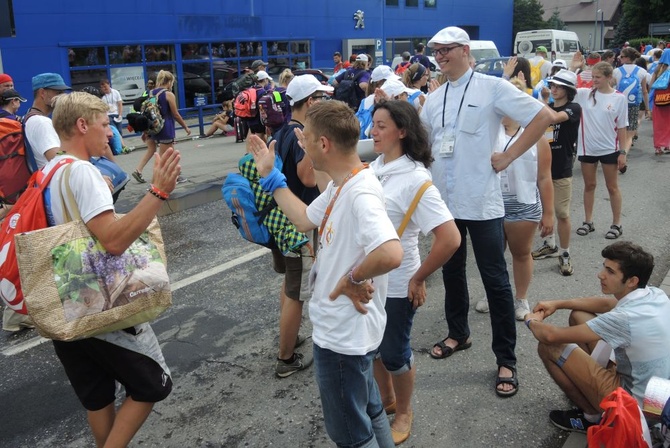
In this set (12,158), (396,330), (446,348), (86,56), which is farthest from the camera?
(86,56)

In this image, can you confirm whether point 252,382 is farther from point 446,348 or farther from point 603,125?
point 603,125

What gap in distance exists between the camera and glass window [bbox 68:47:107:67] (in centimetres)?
1525

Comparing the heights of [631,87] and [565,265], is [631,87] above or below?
above

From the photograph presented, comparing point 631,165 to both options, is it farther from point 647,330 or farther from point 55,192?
point 55,192

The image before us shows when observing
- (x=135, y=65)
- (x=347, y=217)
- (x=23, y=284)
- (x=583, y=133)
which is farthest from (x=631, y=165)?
(x=135, y=65)

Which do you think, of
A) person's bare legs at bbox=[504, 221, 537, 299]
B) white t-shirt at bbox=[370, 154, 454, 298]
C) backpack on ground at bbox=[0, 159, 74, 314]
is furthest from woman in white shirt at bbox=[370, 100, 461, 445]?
person's bare legs at bbox=[504, 221, 537, 299]

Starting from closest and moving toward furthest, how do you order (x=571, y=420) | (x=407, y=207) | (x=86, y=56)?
(x=407, y=207), (x=571, y=420), (x=86, y=56)

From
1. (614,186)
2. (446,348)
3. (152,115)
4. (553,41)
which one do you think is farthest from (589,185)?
(553,41)

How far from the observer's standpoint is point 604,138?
6309mm

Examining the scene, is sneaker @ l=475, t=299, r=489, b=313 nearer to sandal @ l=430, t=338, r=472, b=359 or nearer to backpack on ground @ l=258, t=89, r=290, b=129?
sandal @ l=430, t=338, r=472, b=359

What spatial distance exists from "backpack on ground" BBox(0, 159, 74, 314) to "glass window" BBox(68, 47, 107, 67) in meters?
14.4

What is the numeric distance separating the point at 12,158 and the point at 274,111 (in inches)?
102

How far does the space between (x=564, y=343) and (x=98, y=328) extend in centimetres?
220

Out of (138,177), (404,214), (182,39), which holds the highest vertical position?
(182,39)
